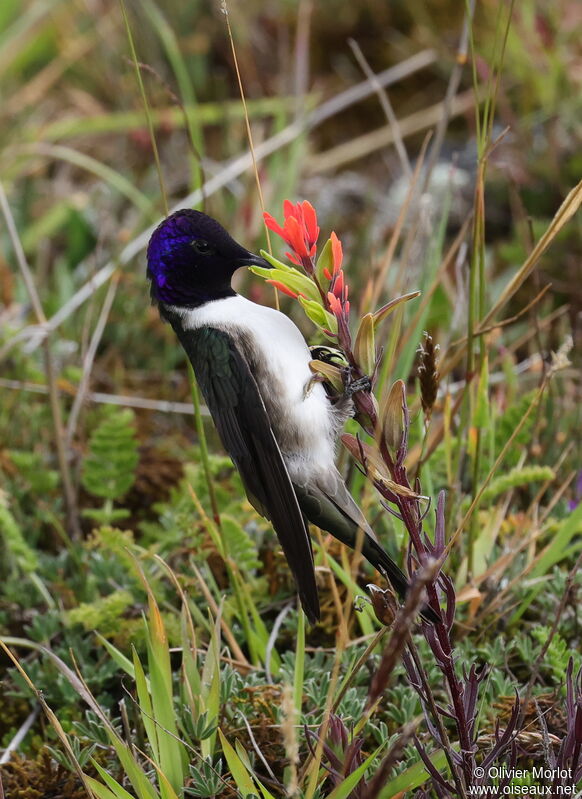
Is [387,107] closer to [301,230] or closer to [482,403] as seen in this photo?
[482,403]

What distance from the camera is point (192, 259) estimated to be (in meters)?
2.24

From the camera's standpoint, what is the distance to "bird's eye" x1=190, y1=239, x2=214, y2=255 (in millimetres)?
2205

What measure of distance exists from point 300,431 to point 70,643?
100cm

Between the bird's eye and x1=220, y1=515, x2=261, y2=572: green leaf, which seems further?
x1=220, y1=515, x2=261, y2=572: green leaf

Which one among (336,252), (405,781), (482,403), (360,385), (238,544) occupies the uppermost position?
(336,252)

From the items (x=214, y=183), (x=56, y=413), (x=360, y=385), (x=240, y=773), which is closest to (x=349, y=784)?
(x=240, y=773)

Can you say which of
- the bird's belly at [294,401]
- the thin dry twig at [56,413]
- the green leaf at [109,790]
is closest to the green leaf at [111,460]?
the thin dry twig at [56,413]

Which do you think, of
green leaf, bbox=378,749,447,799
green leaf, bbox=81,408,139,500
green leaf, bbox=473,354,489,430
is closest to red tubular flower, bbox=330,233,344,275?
green leaf, bbox=473,354,489,430

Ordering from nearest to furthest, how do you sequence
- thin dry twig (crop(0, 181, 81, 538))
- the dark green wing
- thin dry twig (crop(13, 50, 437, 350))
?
the dark green wing → thin dry twig (crop(0, 181, 81, 538)) → thin dry twig (crop(13, 50, 437, 350))

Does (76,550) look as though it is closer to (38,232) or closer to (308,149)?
(38,232)

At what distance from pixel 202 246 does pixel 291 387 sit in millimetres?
399

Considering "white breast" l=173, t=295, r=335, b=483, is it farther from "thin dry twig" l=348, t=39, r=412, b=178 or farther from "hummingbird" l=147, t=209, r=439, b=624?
"thin dry twig" l=348, t=39, r=412, b=178

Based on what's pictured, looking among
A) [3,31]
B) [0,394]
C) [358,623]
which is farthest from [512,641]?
[3,31]

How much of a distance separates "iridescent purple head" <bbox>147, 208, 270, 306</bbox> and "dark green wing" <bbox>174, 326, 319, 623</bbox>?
0.35 feet
